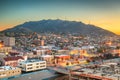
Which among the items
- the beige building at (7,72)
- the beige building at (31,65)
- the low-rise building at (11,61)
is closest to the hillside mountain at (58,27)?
the low-rise building at (11,61)

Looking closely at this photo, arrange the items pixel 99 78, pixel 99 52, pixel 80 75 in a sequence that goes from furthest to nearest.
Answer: pixel 99 52 < pixel 80 75 < pixel 99 78

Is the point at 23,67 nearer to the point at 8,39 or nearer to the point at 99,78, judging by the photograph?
the point at 99,78

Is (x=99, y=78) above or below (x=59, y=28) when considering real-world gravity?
below

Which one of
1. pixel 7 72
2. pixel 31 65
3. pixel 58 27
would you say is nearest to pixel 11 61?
pixel 31 65

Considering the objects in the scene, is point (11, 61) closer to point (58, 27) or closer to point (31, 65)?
point (31, 65)

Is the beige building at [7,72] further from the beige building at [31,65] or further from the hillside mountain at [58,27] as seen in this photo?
the hillside mountain at [58,27]

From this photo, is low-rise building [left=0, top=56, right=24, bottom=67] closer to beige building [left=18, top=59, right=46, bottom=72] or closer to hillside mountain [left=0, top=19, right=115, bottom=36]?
beige building [left=18, top=59, right=46, bottom=72]

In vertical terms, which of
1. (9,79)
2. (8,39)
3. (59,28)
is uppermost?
(59,28)

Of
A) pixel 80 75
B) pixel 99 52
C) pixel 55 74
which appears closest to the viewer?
pixel 80 75

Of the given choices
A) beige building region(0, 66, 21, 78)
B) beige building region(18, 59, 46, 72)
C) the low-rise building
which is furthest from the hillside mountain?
beige building region(0, 66, 21, 78)

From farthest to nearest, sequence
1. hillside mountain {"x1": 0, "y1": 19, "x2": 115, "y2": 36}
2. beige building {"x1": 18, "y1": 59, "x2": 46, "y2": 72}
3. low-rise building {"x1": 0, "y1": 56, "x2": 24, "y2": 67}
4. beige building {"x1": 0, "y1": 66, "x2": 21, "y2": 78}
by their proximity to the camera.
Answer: hillside mountain {"x1": 0, "y1": 19, "x2": 115, "y2": 36}, low-rise building {"x1": 0, "y1": 56, "x2": 24, "y2": 67}, beige building {"x1": 18, "y1": 59, "x2": 46, "y2": 72}, beige building {"x1": 0, "y1": 66, "x2": 21, "y2": 78}

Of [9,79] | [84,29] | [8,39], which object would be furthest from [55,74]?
[84,29]

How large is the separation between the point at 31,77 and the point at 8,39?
12.7 m

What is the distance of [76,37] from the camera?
30500mm
